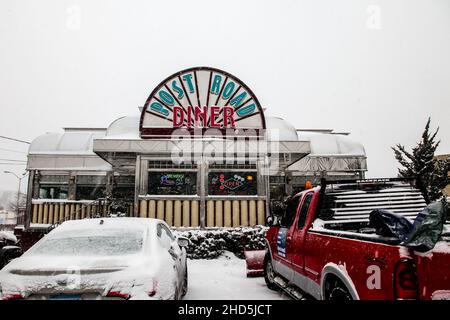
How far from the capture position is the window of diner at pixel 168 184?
1249cm

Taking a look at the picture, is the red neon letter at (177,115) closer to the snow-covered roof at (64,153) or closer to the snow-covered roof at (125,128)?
the snow-covered roof at (125,128)

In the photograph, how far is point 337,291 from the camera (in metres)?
3.51

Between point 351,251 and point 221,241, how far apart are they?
314 inches

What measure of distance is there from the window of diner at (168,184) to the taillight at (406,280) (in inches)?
403

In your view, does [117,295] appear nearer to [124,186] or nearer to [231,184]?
[231,184]

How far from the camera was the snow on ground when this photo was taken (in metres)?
6.11

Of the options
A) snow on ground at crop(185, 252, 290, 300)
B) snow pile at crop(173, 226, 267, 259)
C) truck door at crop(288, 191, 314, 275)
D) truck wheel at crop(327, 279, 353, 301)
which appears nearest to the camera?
truck wheel at crop(327, 279, 353, 301)

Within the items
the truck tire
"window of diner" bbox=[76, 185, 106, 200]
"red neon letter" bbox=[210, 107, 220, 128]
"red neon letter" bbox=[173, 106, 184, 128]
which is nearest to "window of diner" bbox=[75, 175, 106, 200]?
"window of diner" bbox=[76, 185, 106, 200]

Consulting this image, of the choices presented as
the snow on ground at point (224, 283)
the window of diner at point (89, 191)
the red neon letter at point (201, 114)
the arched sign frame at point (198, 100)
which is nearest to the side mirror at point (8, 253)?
the snow on ground at point (224, 283)

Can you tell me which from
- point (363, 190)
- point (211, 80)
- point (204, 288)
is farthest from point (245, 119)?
point (363, 190)

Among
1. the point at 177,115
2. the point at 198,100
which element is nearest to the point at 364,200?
the point at 177,115

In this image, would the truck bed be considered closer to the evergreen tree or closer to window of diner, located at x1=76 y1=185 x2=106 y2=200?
the evergreen tree

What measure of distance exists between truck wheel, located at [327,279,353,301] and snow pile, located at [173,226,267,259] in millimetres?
7264
